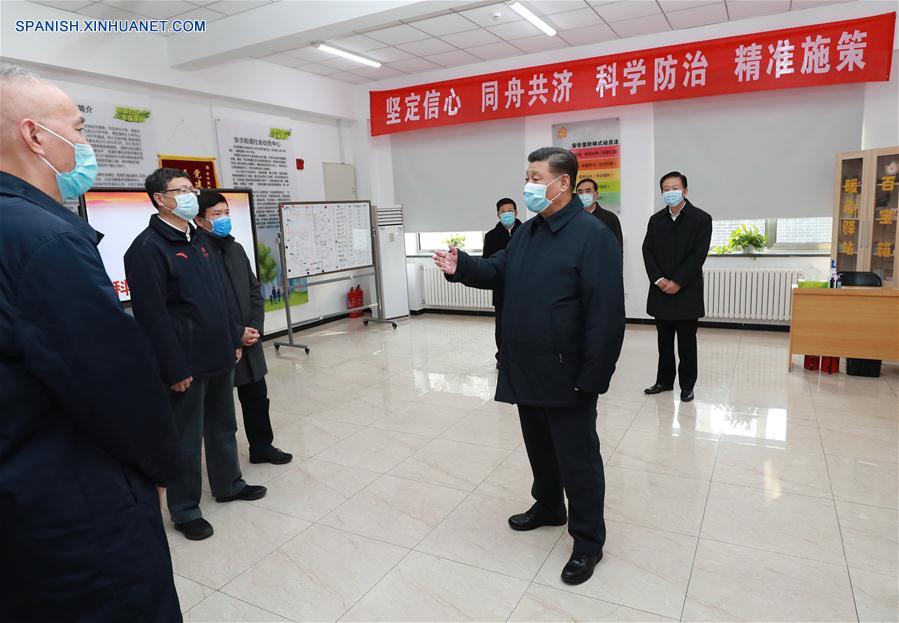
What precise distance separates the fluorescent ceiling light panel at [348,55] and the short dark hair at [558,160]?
4.71 meters

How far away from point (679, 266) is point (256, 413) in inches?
117

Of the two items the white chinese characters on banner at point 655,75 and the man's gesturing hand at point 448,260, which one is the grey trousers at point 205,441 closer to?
the man's gesturing hand at point 448,260

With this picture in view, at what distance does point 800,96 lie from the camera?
5547 millimetres

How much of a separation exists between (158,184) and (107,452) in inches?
67.4

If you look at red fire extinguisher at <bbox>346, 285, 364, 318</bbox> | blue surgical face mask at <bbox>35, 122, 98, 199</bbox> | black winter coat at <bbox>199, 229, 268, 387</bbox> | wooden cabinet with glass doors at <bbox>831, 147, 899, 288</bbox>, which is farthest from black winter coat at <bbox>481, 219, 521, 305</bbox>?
blue surgical face mask at <bbox>35, 122, 98, 199</bbox>

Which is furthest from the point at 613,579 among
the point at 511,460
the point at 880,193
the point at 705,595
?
the point at 880,193

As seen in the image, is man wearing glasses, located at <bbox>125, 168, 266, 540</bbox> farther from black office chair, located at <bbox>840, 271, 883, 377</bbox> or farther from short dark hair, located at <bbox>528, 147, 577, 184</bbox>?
black office chair, located at <bbox>840, 271, 883, 377</bbox>

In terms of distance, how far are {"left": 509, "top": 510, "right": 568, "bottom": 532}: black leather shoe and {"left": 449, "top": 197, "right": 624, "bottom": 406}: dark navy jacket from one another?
663 mm

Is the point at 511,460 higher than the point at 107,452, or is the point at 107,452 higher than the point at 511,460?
the point at 107,452

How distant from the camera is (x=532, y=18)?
17.8 ft

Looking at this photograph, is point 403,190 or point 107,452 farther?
point 403,190

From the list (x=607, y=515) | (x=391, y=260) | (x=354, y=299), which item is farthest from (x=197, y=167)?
(x=607, y=515)

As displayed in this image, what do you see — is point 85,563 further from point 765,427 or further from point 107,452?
point 765,427

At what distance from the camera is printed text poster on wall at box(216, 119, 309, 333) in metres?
6.36
